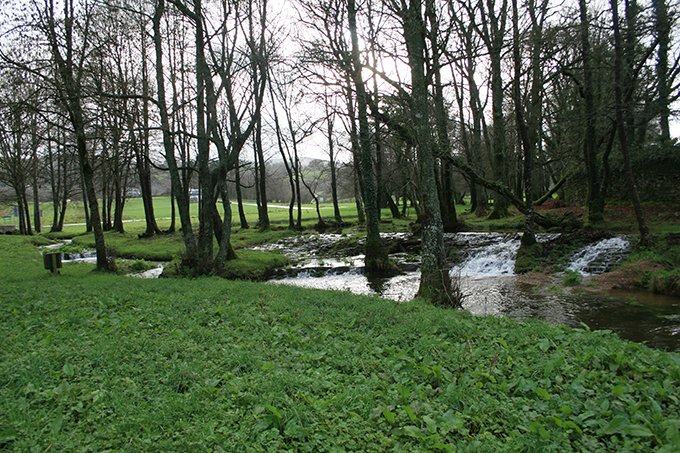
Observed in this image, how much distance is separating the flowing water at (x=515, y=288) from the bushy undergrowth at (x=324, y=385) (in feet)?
8.45

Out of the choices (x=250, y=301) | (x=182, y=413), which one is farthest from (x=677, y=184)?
(x=182, y=413)

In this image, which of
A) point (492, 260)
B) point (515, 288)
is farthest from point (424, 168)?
point (492, 260)

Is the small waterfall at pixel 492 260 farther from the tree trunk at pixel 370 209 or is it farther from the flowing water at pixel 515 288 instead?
the tree trunk at pixel 370 209

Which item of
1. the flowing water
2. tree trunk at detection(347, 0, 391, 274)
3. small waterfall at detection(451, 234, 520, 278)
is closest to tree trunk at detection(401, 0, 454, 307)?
the flowing water

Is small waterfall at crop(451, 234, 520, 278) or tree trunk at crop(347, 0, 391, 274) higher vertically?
tree trunk at crop(347, 0, 391, 274)

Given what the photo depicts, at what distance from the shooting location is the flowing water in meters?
6.97

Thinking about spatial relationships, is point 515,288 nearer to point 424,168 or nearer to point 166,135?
point 424,168

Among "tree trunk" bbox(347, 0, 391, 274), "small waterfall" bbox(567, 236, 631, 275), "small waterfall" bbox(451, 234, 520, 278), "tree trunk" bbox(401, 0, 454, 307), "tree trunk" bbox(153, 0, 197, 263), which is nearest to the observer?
"tree trunk" bbox(401, 0, 454, 307)

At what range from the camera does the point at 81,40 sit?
12.3 meters

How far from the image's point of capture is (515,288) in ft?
34.1

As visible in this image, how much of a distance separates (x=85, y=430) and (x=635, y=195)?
14208mm

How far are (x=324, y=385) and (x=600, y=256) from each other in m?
12.0

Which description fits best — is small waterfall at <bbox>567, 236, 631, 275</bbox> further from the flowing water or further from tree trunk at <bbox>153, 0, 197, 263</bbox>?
tree trunk at <bbox>153, 0, 197, 263</bbox>

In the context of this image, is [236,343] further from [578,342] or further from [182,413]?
[578,342]
